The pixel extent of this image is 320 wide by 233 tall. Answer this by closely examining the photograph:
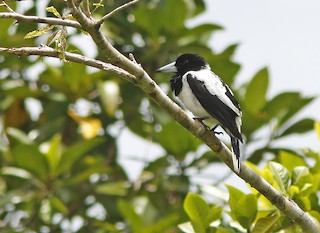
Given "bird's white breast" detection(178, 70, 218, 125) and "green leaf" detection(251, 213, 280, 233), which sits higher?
"bird's white breast" detection(178, 70, 218, 125)

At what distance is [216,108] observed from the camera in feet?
15.8

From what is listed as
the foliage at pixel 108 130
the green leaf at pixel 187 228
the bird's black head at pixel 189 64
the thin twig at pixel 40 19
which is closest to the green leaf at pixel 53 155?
the foliage at pixel 108 130

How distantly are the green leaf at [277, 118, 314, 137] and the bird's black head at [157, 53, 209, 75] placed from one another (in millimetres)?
1036

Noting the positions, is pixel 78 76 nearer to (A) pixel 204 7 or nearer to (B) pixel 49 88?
(B) pixel 49 88

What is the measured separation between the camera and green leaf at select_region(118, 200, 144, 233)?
557cm

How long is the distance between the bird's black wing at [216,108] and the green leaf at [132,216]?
3.51 feet

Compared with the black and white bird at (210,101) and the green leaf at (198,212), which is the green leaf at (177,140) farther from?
the green leaf at (198,212)

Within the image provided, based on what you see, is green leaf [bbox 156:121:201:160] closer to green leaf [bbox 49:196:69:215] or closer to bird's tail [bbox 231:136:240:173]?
green leaf [bbox 49:196:69:215]

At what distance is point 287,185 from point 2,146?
2658 mm

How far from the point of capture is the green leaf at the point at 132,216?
219 inches

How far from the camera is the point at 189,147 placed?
6.18 metres

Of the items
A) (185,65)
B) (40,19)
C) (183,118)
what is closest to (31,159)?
(185,65)

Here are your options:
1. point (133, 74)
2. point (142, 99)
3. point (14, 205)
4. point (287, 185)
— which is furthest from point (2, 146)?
point (133, 74)

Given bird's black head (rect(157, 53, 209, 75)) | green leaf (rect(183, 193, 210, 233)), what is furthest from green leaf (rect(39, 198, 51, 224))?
green leaf (rect(183, 193, 210, 233))
